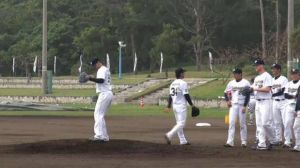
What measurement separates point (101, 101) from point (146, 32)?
228 ft

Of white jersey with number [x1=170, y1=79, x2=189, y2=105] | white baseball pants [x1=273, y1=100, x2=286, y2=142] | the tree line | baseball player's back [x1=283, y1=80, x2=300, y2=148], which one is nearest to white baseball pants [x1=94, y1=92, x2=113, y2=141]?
white jersey with number [x1=170, y1=79, x2=189, y2=105]

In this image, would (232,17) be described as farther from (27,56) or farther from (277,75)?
(277,75)

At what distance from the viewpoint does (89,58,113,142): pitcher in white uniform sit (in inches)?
747

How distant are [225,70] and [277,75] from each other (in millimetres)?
44422

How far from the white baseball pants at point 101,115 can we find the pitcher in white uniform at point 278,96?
176 inches

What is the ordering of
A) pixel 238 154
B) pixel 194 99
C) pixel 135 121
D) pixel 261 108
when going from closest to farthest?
1. pixel 238 154
2. pixel 261 108
3. pixel 135 121
4. pixel 194 99

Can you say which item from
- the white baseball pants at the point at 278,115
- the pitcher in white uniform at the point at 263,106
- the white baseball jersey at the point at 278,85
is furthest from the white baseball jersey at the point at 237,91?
the white baseball pants at the point at 278,115

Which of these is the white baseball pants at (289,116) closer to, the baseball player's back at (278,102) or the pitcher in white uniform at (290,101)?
the pitcher in white uniform at (290,101)

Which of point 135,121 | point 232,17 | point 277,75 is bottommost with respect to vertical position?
point 135,121

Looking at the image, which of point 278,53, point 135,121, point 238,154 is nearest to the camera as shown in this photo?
point 238,154

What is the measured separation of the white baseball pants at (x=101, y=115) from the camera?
1895 centimetres

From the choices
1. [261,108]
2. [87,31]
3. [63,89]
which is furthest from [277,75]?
[87,31]

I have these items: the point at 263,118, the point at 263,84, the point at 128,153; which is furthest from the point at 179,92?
the point at 128,153

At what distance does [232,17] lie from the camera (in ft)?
276
